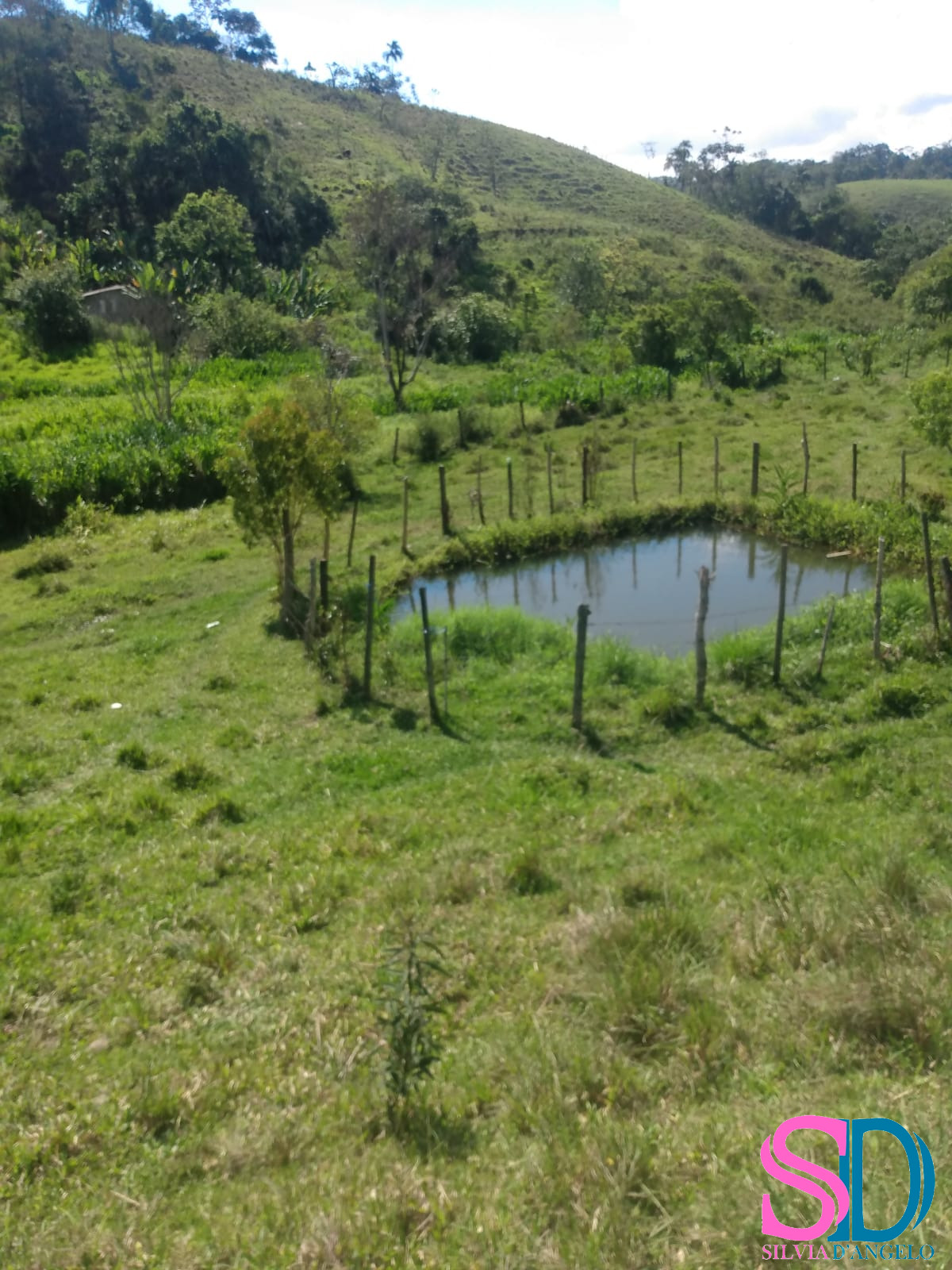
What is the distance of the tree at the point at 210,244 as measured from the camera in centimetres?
4716

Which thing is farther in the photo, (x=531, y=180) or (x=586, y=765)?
(x=531, y=180)

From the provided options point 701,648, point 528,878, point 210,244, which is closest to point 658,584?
point 701,648

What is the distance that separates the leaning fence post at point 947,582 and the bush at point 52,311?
133ft

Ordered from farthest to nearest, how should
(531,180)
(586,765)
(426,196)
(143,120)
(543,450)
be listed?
(531,180) < (143,120) < (426,196) < (543,450) < (586,765)

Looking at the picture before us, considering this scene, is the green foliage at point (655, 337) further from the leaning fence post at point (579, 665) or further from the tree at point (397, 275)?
Result: the leaning fence post at point (579, 665)

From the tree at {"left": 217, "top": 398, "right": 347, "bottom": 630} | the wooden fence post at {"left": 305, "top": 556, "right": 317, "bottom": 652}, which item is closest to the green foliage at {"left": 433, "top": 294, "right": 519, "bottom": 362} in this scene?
the tree at {"left": 217, "top": 398, "right": 347, "bottom": 630}

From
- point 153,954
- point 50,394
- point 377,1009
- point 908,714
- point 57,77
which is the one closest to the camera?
point 377,1009

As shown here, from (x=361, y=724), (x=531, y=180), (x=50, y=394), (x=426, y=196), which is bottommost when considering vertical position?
(x=361, y=724)

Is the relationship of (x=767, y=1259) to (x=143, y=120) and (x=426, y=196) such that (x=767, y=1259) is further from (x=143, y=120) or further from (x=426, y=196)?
(x=143, y=120)

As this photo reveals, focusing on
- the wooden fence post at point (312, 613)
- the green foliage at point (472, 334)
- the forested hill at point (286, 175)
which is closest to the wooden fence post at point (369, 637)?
the wooden fence post at point (312, 613)

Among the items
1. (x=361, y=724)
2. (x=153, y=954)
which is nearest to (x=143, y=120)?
(x=361, y=724)

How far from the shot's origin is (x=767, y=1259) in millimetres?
3592

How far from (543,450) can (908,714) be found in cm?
1797

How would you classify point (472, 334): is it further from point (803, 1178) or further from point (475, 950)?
point (803, 1178)
